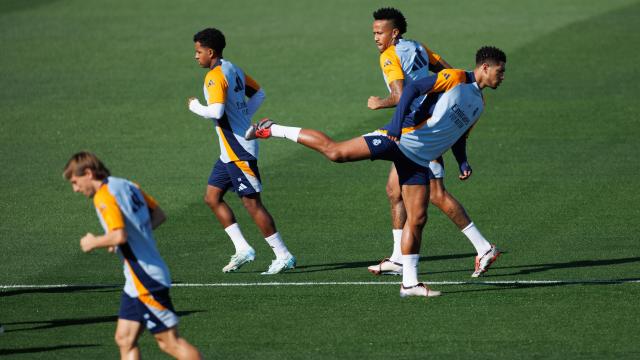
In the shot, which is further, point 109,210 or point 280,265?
point 280,265

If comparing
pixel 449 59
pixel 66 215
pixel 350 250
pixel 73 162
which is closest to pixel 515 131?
pixel 449 59

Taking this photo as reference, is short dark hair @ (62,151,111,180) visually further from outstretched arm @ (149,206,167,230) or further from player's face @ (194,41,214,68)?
player's face @ (194,41,214,68)

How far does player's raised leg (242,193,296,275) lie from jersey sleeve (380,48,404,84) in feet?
6.74

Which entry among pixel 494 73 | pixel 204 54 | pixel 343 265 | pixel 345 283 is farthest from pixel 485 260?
pixel 204 54

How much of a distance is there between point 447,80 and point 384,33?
6.57ft

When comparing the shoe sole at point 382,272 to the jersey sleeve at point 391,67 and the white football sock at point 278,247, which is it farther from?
the jersey sleeve at point 391,67

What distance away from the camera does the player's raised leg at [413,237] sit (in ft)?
39.0

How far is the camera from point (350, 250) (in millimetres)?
14406

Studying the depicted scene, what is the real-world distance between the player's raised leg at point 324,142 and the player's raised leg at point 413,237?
645mm

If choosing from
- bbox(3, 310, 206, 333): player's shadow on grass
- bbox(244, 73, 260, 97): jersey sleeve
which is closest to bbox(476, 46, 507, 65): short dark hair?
bbox(244, 73, 260, 97): jersey sleeve

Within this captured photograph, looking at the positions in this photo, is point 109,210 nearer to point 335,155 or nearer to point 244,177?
point 335,155

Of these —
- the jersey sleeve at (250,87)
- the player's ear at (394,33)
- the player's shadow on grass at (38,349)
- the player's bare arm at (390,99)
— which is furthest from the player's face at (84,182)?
the player's ear at (394,33)

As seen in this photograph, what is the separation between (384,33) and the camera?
1342 cm

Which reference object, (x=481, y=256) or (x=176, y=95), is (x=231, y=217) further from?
(x=176, y=95)
